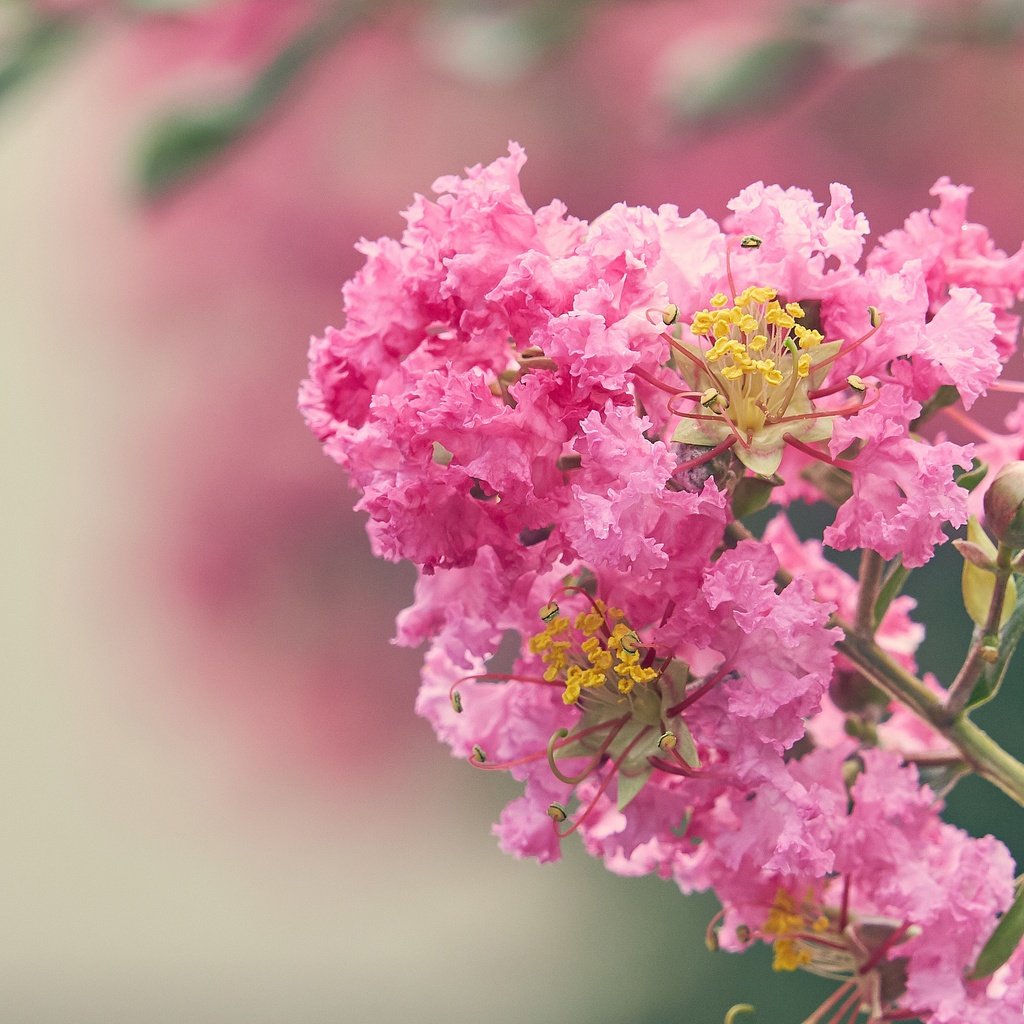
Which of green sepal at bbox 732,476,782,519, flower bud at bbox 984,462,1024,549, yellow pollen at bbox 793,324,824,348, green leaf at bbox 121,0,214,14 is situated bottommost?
flower bud at bbox 984,462,1024,549

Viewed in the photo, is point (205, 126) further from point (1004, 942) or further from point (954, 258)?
point (1004, 942)

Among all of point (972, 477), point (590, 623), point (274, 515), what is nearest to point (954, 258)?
point (972, 477)

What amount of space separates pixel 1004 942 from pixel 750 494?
0.19 meters

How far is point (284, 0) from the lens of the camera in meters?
1.48

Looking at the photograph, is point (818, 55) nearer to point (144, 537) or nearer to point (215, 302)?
point (215, 302)

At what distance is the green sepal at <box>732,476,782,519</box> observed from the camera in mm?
505

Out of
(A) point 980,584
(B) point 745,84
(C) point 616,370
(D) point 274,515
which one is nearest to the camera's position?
(C) point 616,370

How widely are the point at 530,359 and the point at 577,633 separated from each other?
11cm

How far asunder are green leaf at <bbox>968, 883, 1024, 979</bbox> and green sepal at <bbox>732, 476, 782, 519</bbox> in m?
0.18

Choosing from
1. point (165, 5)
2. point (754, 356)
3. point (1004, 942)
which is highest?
point (165, 5)

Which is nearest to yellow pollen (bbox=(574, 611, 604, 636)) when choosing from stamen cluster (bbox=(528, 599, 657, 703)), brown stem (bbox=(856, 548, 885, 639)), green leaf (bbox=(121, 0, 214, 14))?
stamen cluster (bbox=(528, 599, 657, 703))

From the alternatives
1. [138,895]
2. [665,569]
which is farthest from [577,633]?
[138,895]

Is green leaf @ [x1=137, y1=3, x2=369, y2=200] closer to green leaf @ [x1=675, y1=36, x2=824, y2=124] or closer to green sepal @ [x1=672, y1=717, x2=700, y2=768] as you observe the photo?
green leaf @ [x1=675, y1=36, x2=824, y2=124]

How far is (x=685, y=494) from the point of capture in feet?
1.53
